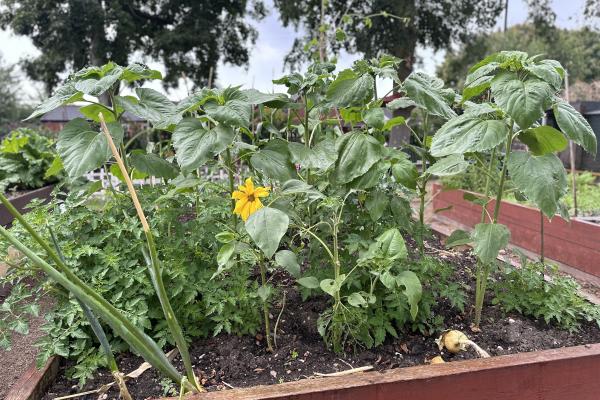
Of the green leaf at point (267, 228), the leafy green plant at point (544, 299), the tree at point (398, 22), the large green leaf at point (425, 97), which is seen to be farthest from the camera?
the tree at point (398, 22)

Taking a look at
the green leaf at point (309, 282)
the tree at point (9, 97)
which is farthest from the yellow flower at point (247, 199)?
the tree at point (9, 97)

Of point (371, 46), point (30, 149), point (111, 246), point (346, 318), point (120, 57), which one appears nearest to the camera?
point (346, 318)

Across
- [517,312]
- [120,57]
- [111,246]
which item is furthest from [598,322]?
[120,57]

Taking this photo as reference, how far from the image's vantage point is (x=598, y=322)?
163cm

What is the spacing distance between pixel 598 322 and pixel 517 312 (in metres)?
0.28

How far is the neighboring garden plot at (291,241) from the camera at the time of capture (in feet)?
4.39

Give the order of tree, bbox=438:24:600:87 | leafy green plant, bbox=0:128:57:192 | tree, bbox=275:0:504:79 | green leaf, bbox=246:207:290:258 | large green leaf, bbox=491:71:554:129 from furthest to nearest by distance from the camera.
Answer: tree, bbox=438:24:600:87
tree, bbox=275:0:504:79
leafy green plant, bbox=0:128:57:192
large green leaf, bbox=491:71:554:129
green leaf, bbox=246:207:290:258

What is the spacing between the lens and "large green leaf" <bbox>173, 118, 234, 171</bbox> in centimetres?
Result: 131

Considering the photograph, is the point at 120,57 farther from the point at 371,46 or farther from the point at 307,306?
the point at 307,306

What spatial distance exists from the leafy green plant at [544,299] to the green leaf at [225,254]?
1.09m

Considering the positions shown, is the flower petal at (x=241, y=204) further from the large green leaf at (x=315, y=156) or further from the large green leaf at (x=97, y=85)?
the large green leaf at (x=97, y=85)

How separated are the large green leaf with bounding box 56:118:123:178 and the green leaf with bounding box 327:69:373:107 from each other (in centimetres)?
71

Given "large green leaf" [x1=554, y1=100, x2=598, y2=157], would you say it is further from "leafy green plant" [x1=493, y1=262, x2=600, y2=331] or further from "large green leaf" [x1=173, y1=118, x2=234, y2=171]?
"large green leaf" [x1=173, y1=118, x2=234, y2=171]

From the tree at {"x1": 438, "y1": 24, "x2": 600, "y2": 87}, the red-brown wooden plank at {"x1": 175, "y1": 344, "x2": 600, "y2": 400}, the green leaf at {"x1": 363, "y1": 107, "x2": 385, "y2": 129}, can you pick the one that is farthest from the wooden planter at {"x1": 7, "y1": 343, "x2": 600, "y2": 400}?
the tree at {"x1": 438, "y1": 24, "x2": 600, "y2": 87}
